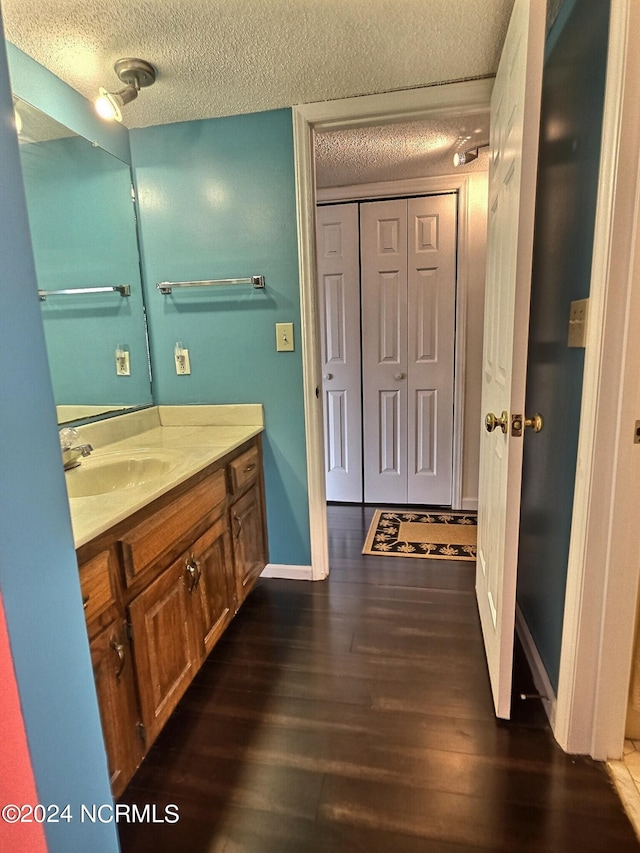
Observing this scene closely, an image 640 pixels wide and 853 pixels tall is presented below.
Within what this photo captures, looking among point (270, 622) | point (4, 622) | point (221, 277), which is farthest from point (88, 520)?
point (221, 277)

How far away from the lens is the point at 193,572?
→ 4.74 feet

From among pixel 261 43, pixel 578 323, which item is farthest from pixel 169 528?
pixel 261 43

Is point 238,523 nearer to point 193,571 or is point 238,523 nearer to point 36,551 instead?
point 193,571

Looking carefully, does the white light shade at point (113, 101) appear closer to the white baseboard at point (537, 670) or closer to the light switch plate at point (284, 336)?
the light switch plate at point (284, 336)

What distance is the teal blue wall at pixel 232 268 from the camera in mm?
1984

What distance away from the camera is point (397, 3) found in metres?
1.33

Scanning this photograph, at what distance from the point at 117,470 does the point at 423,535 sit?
1813 millimetres

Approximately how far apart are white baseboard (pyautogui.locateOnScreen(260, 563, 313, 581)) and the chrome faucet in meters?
1.10

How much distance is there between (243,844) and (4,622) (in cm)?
91

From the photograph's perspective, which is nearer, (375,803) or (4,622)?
(4,622)

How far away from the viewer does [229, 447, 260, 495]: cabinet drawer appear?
1.80 meters

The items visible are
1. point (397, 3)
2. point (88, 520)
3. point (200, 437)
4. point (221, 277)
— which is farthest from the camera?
point (221, 277)

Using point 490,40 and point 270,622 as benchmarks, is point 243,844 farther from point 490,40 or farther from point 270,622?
point 490,40

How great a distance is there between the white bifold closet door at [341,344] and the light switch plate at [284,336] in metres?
0.85
